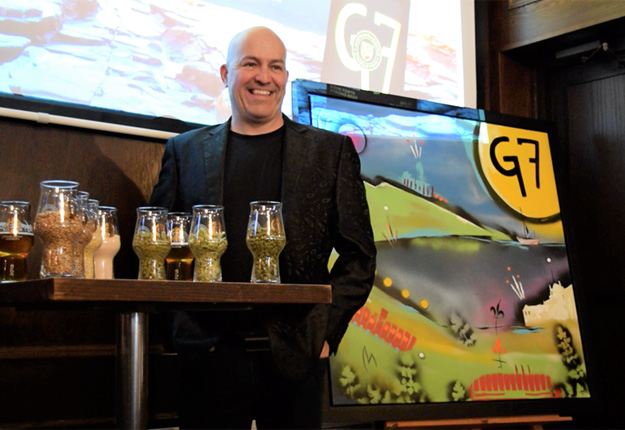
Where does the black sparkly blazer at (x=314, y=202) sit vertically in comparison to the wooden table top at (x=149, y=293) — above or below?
above

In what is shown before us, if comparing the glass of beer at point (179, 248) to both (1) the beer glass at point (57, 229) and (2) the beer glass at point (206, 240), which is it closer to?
(2) the beer glass at point (206, 240)

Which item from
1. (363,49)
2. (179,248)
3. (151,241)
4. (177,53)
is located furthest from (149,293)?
(363,49)

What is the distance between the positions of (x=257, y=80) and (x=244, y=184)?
0.97ft

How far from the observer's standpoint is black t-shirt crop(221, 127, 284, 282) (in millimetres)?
1949

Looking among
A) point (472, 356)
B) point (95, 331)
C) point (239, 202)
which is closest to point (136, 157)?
point (95, 331)

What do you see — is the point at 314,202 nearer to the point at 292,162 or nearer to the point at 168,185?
the point at 292,162

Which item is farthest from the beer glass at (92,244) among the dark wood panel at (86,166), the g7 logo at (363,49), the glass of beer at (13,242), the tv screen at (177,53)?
the g7 logo at (363,49)

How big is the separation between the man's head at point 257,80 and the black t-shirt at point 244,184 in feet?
0.14

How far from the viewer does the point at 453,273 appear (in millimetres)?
2971

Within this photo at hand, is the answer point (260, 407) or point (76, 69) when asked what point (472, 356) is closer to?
point (260, 407)

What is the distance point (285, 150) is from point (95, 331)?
3.20 feet

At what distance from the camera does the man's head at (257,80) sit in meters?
2.05

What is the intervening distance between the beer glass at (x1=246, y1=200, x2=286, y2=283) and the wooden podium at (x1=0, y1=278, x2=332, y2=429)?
A: 0.16 meters

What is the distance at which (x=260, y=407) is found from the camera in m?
1.83
